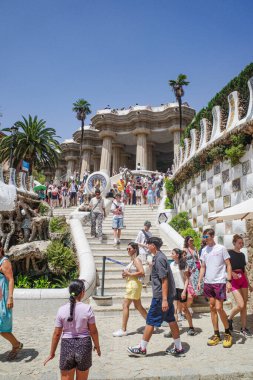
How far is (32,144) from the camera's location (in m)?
28.3

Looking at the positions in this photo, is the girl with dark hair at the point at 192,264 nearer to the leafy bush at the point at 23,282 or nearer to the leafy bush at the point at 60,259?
the leafy bush at the point at 60,259

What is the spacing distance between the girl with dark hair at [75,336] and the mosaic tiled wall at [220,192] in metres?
5.62

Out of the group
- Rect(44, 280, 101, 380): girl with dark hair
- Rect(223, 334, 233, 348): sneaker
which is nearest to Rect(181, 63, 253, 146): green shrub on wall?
Rect(223, 334, 233, 348): sneaker

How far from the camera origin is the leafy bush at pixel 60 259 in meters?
9.36

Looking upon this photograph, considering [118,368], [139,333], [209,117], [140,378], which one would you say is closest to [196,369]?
[140,378]

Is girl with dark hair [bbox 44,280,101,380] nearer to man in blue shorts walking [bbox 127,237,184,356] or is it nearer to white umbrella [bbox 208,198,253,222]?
man in blue shorts walking [bbox 127,237,184,356]

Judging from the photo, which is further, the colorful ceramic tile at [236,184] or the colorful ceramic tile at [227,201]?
the colorful ceramic tile at [227,201]

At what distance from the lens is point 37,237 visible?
1234 cm

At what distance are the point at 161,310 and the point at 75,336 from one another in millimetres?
1761

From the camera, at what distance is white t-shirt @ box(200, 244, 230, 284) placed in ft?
16.4

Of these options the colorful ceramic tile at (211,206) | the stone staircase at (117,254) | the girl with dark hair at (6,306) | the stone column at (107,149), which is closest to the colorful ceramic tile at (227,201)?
the colorful ceramic tile at (211,206)

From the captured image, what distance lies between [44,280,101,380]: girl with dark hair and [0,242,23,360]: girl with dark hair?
1.62 m

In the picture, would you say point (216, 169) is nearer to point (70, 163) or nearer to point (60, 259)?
point (60, 259)

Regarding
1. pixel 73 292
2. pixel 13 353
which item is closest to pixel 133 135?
pixel 13 353
